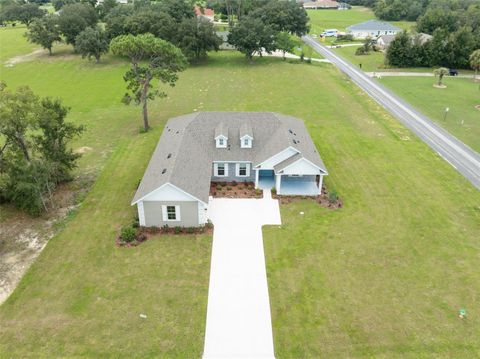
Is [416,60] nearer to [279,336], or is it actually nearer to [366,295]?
[366,295]

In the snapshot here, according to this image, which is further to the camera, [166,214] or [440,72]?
[440,72]

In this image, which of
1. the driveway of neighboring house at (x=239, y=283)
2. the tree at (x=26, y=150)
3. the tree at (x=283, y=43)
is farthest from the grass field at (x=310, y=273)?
the tree at (x=283, y=43)

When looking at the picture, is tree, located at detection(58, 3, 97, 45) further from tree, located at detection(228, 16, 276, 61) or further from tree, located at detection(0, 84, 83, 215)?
tree, located at detection(0, 84, 83, 215)

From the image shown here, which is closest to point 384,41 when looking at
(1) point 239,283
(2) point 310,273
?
(2) point 310,273

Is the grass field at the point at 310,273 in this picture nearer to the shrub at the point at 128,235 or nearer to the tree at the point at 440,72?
the shrub at the point at 128,235

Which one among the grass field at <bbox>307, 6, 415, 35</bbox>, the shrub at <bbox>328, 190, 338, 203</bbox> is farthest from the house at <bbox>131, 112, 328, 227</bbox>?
the grass field at <bbox>307, 6, 415, 35</bbox>

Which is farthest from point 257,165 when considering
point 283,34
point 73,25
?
point 73,25

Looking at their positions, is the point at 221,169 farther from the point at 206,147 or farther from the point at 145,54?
the point at 145,54
